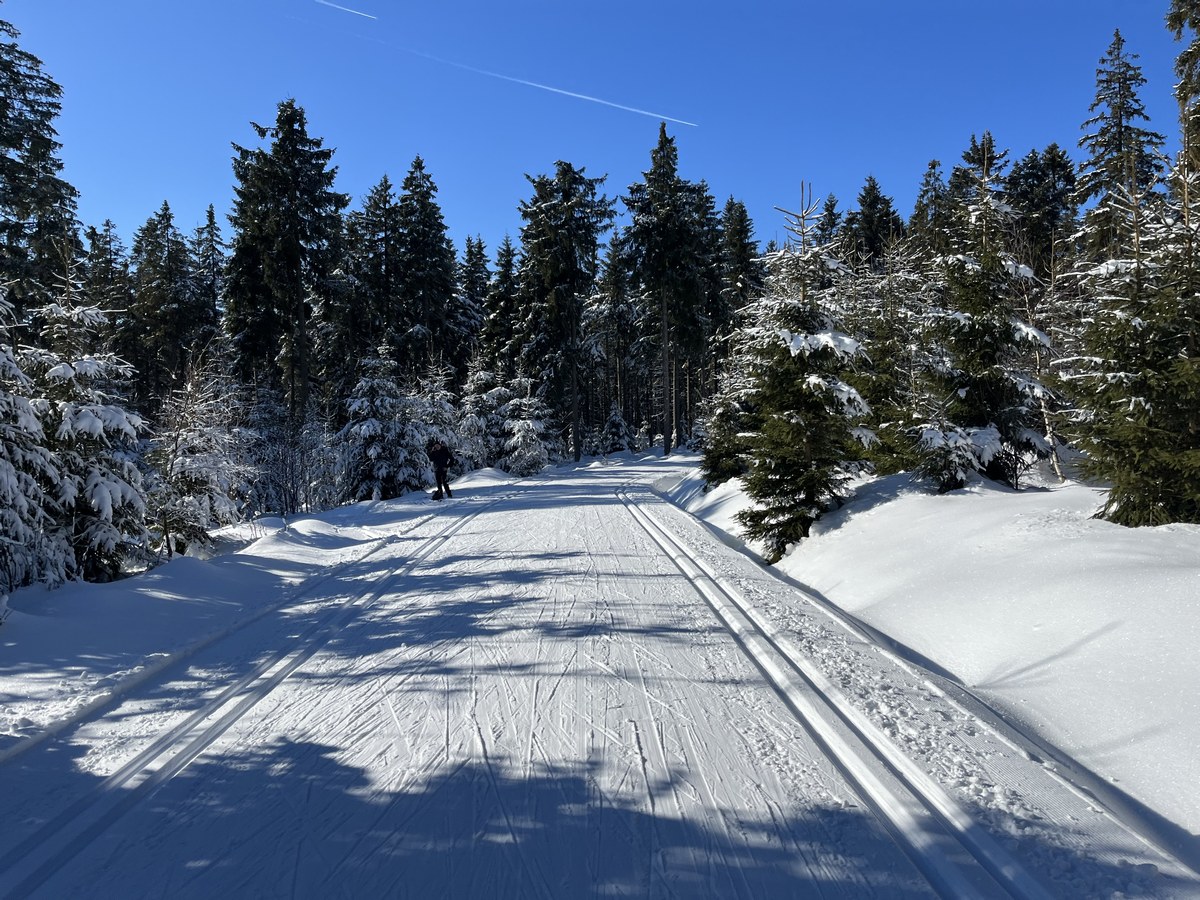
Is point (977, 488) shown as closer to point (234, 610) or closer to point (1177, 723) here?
point (1177, 723)

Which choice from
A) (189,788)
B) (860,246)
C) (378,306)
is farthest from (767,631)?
(860,246)

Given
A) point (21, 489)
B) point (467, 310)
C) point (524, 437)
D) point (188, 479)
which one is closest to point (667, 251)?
point (524, 437)

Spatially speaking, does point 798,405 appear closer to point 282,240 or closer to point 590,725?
point 590,725

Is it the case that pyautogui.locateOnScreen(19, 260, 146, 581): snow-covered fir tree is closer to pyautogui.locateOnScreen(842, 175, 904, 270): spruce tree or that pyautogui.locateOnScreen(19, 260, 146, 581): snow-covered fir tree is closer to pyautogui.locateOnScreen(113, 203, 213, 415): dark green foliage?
pyautogui.locateOnScreen(113, 203, 213, 415): dark green foliage

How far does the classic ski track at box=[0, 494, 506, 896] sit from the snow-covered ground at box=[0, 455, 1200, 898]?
0.7 inches

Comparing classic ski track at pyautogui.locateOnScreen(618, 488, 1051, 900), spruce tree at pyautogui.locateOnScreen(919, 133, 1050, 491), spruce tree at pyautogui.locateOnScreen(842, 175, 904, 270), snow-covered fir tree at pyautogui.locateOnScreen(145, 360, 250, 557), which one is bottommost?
classic ski track at pyautogui.locateOnScreen(618, 488, 1051, 900)

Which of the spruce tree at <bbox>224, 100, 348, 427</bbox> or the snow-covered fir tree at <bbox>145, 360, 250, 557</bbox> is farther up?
the spruce tree at <bbox>224, 100, 348, 427</bbox>

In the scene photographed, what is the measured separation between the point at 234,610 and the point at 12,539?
256cm

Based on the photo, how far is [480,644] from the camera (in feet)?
18.5

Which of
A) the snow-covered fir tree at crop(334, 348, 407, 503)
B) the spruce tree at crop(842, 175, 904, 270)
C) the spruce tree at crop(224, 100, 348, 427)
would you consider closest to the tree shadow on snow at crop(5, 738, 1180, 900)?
the snow-covered fir tree at crop(334, 348, 407, 503)

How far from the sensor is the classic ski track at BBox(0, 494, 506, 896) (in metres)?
2.82

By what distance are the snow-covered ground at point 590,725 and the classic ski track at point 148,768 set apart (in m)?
0.02

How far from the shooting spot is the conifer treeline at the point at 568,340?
7.98m

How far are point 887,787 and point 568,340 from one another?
105ft
